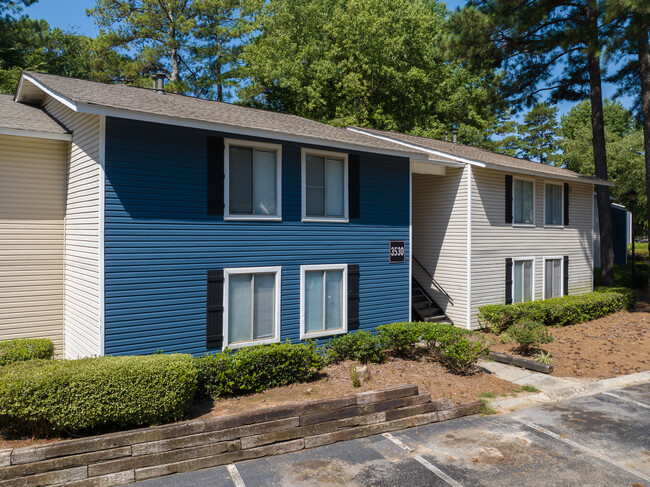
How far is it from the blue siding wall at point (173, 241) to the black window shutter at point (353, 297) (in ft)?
2.15

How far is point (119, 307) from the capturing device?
27.2 feet

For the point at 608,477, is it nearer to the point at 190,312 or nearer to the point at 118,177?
the point at 190,312

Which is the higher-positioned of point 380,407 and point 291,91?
point 291,91

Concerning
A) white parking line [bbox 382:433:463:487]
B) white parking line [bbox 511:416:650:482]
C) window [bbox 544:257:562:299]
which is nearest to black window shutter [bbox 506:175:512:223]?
window [bbox 544:257:562:299]

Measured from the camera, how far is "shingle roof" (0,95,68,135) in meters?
9.20

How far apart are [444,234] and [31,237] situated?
1183 cm

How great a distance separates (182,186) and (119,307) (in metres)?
2.61

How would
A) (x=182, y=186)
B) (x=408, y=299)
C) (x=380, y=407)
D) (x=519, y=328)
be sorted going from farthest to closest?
(x=408, y=299) → (x=519, y=328) → (x=182, y=186) → (x=380, y=407)

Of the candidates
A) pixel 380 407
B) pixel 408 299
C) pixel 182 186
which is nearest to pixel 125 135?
pixel 182 186

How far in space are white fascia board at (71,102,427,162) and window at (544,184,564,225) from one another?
8583 millimetres

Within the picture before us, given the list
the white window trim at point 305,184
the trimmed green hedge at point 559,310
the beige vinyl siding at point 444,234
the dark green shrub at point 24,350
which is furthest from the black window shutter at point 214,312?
the trimmed green hedge at point 559,310

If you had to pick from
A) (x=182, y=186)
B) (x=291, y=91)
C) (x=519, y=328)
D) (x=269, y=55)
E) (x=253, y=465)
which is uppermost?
(x=269, y=55)

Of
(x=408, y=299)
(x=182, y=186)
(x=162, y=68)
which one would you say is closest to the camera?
(x=182, y=186)

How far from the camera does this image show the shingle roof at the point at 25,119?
9197 millimetres
